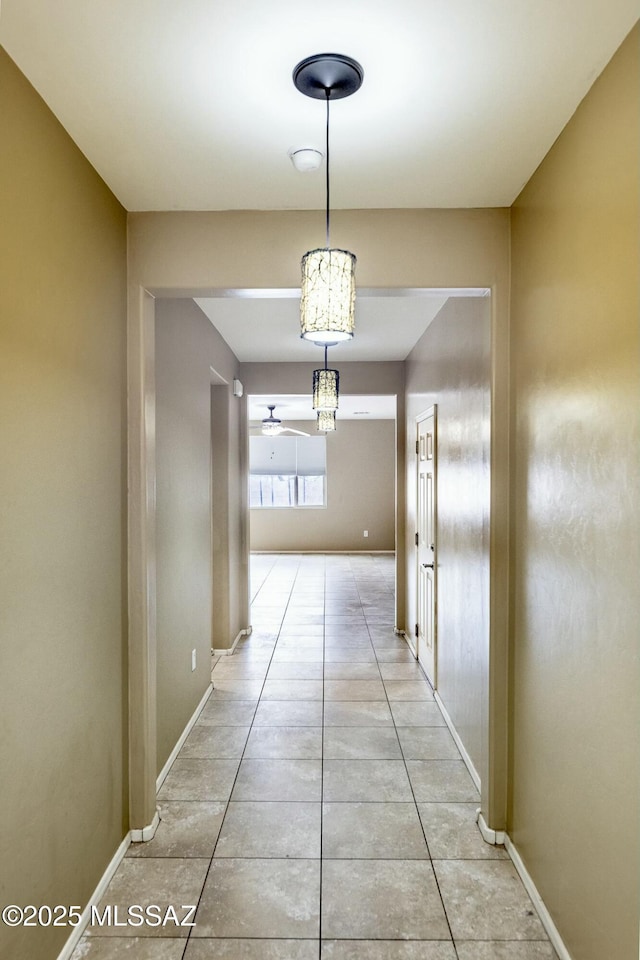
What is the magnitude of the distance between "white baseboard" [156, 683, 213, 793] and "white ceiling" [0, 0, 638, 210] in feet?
8.82

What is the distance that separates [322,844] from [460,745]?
1.14m

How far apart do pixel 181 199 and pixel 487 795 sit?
2.78 m

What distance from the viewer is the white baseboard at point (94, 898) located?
1.79 meters

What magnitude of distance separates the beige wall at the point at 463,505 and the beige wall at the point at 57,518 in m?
1.56

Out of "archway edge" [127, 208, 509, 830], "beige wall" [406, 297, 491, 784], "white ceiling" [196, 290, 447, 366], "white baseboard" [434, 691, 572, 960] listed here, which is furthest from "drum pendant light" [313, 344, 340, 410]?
"white baseboard" [434, 691, 572, 960]

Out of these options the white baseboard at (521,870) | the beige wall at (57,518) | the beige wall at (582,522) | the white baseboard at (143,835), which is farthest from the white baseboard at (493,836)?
the beige wall at (57,518)

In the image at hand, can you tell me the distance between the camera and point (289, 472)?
11.7 metres

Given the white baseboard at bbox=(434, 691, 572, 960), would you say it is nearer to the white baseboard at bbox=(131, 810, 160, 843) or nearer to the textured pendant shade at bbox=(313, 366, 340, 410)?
the white baseboard at bbox=(131, 810, 160, 843)

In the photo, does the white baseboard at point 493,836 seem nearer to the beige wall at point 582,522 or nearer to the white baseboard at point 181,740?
the beige wall at point 582,522

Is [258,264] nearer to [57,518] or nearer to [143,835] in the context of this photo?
[57,518]

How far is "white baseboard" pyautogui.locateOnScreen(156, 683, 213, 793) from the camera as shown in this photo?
2.84 metres

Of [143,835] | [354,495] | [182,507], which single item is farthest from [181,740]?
[354,495]

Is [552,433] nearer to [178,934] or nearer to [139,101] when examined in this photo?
[139,101]

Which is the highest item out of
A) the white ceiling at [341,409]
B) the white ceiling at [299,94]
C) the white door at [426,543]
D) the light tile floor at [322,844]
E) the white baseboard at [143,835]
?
the white ceiling at [341,409]
